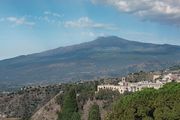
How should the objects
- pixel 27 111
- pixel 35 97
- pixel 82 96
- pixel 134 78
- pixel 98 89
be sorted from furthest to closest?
1. pixel 134 78
2. pixel 35 97
3. pixel 27 111
4. pixel 98 89
5. pixel 82 96

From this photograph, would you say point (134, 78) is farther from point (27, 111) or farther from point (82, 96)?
point (82, 96)

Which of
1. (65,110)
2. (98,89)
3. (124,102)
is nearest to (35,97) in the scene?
(98,89)

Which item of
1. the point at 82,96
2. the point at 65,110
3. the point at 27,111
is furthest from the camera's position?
the point at 27,111

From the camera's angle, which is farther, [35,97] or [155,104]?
[35,97]

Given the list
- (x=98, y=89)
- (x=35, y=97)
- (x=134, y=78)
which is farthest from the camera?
(x=134, y=78)

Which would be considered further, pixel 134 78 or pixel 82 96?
pixel 134 78

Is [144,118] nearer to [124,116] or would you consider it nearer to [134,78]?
[124,116]

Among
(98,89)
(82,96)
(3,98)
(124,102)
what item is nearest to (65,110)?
(124,102)
